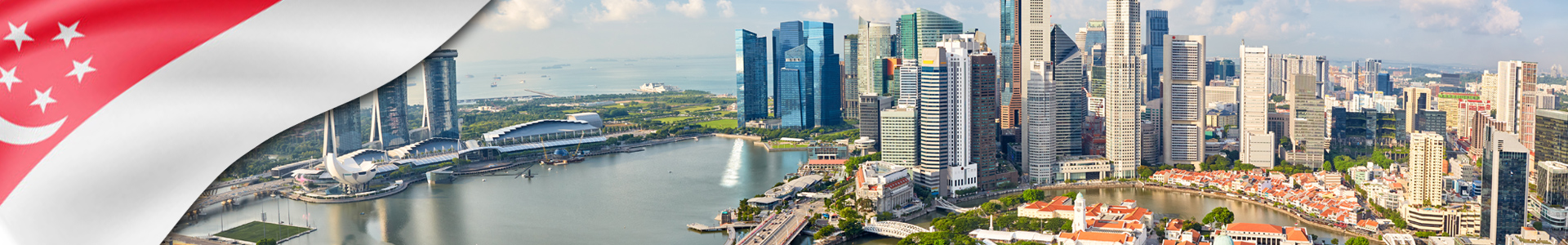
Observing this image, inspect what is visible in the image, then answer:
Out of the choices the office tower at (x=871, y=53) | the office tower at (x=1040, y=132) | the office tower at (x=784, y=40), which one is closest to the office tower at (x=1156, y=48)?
the office tower at (x=1040, y=132)

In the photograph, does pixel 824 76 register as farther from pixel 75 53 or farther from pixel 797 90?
pixel 75 53

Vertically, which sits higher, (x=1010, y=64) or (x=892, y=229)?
(x=1010, y=64)

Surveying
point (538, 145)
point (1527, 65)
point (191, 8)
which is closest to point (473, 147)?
point (538, 145)

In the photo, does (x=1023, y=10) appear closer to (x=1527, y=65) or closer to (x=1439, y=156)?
(x=1527, y=65)

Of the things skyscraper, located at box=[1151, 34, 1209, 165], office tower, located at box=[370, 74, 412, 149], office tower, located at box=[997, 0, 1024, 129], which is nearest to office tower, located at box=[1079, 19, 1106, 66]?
office tower, located at box=[997, 0, 1024, 129]

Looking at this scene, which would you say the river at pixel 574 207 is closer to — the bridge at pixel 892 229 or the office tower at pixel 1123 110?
the bridge at pixel 892 229

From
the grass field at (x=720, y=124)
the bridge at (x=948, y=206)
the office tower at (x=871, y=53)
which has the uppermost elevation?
the office tower at (x=871, y=53)

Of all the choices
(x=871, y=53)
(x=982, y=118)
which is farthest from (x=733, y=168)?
(x=871, y=53)
